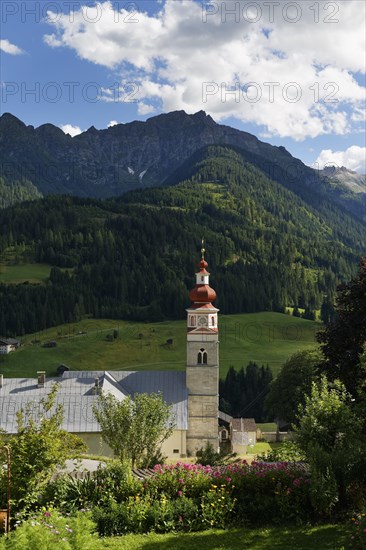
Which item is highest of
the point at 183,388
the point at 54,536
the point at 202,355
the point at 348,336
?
the point at 202,355

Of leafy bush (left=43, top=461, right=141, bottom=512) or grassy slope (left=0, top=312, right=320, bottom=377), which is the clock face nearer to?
leafy bush (left=43, top=461, right=141, bottom=512)

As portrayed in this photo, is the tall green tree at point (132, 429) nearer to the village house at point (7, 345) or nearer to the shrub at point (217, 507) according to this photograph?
the shrub at point (217, 507)

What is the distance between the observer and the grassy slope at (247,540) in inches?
726

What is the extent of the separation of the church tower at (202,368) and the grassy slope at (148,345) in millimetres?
70809

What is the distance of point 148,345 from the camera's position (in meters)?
147

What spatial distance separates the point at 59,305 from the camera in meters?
180

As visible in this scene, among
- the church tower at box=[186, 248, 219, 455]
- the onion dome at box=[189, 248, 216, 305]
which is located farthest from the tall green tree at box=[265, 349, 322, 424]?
the onion dome at box=[189, 248, 216, 305]

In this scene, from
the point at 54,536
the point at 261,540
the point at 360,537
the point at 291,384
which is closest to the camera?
the point at 54,536

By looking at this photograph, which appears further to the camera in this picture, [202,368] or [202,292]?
[202,368]

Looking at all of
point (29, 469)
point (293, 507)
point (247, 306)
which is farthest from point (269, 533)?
point (247, 306)

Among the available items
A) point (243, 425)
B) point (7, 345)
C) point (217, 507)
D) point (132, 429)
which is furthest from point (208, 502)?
point (7, 345)

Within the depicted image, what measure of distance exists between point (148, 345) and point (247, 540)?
12903cm

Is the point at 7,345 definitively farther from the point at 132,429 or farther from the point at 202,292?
the point at 132,429

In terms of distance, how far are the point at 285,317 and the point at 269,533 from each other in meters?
172
